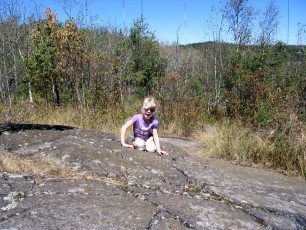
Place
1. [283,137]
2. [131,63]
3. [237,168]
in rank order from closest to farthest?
1. [237,168]
2. [283,137]
3. [131,63]

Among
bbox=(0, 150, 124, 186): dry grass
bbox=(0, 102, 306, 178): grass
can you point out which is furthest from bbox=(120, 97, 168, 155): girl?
bbox=(0, 102, 306, 178): grass

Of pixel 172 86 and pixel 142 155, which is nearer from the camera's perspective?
pixel 142 155

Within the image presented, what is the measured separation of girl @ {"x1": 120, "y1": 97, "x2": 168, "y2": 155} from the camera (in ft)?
14.6

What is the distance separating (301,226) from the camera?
8.96 ft

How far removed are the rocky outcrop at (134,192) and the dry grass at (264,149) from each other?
3.26 feet

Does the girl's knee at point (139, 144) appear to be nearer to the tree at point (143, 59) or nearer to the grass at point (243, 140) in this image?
the grass at point (243, 140)

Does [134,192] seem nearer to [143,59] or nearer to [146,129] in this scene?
[146,129]

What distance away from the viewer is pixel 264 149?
218 inches

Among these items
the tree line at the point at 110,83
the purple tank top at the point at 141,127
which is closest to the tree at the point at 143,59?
the tree line at the point at 110,83

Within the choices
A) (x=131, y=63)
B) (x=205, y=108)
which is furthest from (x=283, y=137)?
(x=131, y=63)

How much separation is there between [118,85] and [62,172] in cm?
A: 772

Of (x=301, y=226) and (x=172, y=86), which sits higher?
(x=172, y=86)

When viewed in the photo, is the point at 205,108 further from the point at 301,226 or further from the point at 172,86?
the point at 301,226

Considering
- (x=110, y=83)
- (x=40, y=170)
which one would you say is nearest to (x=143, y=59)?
(x=110, y=83)
